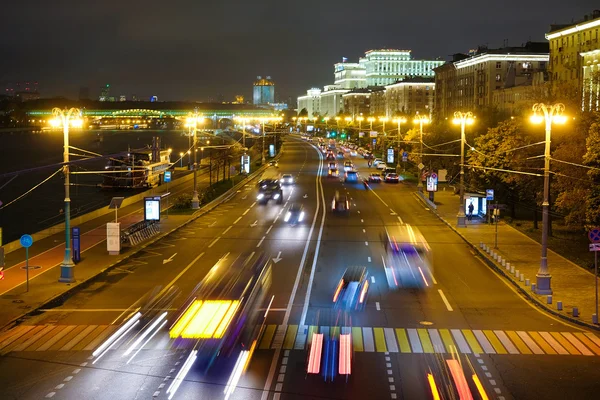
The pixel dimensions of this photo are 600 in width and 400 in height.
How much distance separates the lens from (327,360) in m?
20.5

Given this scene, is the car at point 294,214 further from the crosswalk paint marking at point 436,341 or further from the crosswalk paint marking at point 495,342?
the crosswalk paint marking at point 495,342

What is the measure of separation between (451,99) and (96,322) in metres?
154

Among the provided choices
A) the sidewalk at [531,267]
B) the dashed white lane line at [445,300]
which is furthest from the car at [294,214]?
the dashed white lane line at [445,300]

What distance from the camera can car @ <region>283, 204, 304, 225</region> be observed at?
53772 mm

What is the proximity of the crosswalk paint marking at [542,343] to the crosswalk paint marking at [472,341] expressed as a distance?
1862 mm

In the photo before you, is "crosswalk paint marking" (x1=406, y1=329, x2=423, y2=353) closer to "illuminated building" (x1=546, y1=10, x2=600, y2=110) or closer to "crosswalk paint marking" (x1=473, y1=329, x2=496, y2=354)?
"crosswalk paint marking" (x1=473, y1=329, x2=496, y2=354)

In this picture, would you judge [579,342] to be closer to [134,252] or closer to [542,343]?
[542,343]

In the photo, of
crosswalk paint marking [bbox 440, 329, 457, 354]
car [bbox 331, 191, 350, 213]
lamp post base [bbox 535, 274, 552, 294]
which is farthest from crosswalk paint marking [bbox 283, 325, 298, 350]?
car [bbox 331, 191, 350, 213]

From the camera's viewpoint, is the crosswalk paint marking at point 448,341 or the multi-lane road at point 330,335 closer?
the multi-lane road at point 330,335

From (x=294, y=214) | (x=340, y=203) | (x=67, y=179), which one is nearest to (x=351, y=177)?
(x=340, y=203)

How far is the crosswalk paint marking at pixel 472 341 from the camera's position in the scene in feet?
70.9

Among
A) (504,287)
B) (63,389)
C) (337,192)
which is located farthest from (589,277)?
(337,192)

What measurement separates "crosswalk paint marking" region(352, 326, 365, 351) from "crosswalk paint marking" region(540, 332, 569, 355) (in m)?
5.63

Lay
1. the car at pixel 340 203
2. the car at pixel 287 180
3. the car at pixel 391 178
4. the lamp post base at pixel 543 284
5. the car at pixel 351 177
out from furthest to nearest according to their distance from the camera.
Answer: the car at pixel 351 177 < the car at pixel 391 178 < the car at pixel 287 180 < the car at pixel 340 203 < the lamp post base at pixel 543 284
